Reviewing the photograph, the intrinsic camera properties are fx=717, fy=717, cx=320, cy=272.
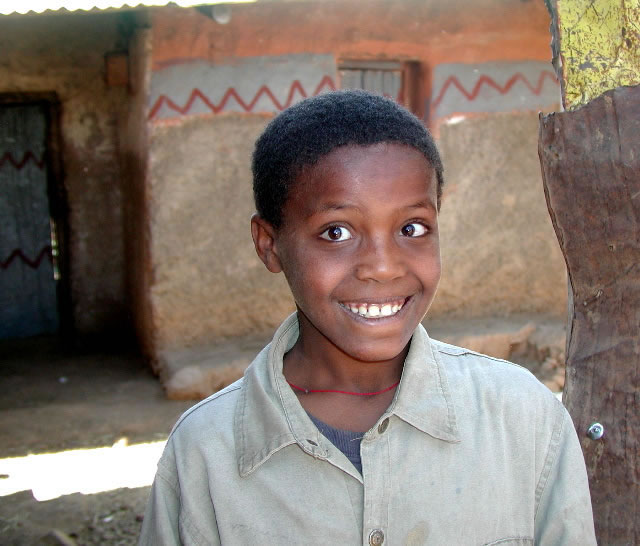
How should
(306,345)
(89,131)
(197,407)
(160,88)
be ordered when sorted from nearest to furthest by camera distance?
(197,407) → (306,345) → (160,88) → (89,131)

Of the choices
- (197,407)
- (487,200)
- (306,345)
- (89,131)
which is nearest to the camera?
(197,407)

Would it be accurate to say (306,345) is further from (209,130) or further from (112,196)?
(112,196)

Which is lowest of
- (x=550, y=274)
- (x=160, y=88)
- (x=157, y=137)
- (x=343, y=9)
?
(x=550, y=274)

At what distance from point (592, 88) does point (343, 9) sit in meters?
3.43

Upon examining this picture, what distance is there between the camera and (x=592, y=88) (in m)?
1.45

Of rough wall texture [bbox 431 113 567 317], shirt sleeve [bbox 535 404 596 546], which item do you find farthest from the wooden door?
shirt sleeve [bbox 535 404 596 546]

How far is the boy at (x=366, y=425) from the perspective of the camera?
3.96ft

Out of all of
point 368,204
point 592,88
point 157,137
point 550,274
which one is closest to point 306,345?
point 368,204

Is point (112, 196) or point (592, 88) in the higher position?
point (592, 88)

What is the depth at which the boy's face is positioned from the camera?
121 centimetres

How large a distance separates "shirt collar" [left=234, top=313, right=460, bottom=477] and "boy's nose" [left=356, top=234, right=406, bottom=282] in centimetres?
21

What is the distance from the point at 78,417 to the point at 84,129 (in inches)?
91.3

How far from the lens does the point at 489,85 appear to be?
4934mm

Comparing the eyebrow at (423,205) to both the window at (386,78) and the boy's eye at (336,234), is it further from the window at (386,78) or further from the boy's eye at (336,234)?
the window at (386,78)
